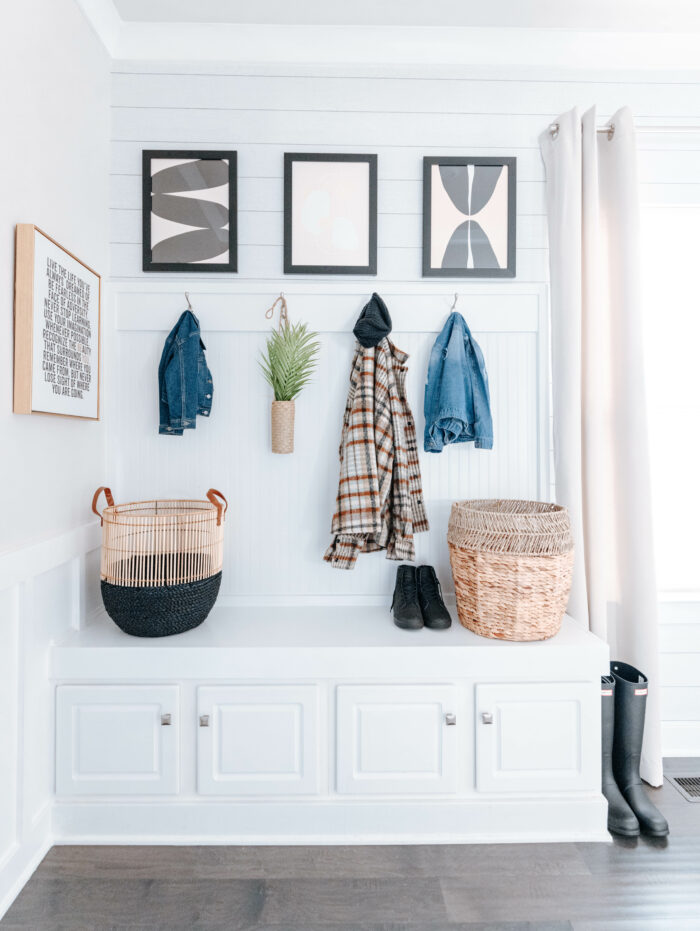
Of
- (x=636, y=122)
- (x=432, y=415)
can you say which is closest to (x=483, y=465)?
(x=432, y=415)

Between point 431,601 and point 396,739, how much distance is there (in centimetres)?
44

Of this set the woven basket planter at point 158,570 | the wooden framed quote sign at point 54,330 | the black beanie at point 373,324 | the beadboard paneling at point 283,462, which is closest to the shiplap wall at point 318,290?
the beadboard paneling at point 283,462

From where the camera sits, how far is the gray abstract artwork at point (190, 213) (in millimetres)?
2037

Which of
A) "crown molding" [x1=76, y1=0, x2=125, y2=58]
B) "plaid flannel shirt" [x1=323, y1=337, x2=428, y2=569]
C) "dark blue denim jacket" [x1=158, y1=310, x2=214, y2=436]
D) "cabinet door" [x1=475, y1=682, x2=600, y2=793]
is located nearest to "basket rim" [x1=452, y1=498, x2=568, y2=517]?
"plaid flannel shirt" [x1=323, y1=337, x2=428, y2=569]

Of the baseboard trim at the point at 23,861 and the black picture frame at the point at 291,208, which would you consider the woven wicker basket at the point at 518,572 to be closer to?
the black picture frame at the point at 291,208

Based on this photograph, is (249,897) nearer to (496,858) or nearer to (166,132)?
(496,858)

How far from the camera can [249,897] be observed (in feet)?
4.67

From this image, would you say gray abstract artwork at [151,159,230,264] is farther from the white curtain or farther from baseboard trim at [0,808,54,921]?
baseboard trim at [0,808,54,921]

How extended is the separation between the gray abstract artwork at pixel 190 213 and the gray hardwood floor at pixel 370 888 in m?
1.96

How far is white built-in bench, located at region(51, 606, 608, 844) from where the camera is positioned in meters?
1.62

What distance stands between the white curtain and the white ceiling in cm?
36

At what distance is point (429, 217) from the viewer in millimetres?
2066

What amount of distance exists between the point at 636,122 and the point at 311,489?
6.16 feet

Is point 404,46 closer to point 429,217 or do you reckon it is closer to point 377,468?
point 429,217
